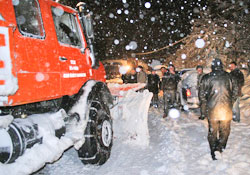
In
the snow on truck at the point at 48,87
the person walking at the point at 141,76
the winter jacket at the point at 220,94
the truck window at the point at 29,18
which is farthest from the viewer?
the person walking at the point at 141,76

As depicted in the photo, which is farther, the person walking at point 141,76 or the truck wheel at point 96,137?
the person walking at point 141,76

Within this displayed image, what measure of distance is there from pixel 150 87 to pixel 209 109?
5707mm

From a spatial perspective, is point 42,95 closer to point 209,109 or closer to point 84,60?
point 84,60

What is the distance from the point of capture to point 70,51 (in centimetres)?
378

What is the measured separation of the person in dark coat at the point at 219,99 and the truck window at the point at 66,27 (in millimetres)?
2445

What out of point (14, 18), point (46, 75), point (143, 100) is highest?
point (14, 18)

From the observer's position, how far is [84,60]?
13.7 feet

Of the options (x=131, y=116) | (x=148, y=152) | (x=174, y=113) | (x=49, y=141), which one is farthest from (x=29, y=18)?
(x=174, y=113)

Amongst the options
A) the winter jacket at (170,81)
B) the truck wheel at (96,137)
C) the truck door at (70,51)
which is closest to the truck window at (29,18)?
the truck door at (70,51)

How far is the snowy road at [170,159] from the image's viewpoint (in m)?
3.77

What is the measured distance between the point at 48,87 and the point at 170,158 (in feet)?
8.15

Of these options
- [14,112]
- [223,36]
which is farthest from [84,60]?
[223,36]

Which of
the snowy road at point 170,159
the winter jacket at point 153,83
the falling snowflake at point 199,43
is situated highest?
the falling snowflake at point 199,43

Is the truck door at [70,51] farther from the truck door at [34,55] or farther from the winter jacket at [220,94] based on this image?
the winter jacket at [220,94]
